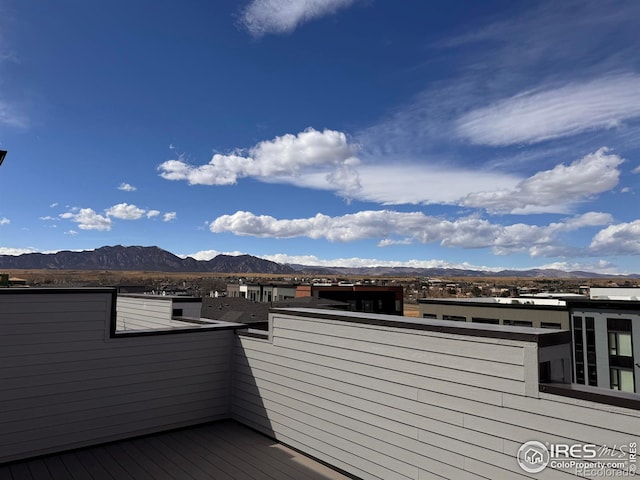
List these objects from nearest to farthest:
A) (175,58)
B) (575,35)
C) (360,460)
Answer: (360,460), (575,35), (175,58)

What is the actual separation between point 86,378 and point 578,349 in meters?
A: 24.5

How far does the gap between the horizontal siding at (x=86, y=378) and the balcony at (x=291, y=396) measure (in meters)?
0.02

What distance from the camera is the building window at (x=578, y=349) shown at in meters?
20.9

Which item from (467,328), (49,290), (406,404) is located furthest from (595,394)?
(49,290)

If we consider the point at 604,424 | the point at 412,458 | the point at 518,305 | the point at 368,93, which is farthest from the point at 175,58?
the point at 518,305

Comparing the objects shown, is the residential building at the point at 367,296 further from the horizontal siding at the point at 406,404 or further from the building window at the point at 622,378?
the horizontal siding at the point at 406,404

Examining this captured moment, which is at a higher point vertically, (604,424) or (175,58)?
(175,58)

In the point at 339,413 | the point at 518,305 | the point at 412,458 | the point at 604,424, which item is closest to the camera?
the point at 604,424

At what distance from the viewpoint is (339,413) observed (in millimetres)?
5770

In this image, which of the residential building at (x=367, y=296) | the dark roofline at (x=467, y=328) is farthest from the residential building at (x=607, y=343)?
the residential building at (x=367, y=296)

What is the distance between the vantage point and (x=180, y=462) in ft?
19.3

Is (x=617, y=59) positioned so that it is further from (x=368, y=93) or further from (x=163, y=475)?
(x=163, y=475)

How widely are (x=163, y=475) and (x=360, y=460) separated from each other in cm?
292

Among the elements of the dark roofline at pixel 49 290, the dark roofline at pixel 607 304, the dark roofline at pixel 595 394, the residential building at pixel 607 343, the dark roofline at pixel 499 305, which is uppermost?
the dark roofline at pixel 49 290
